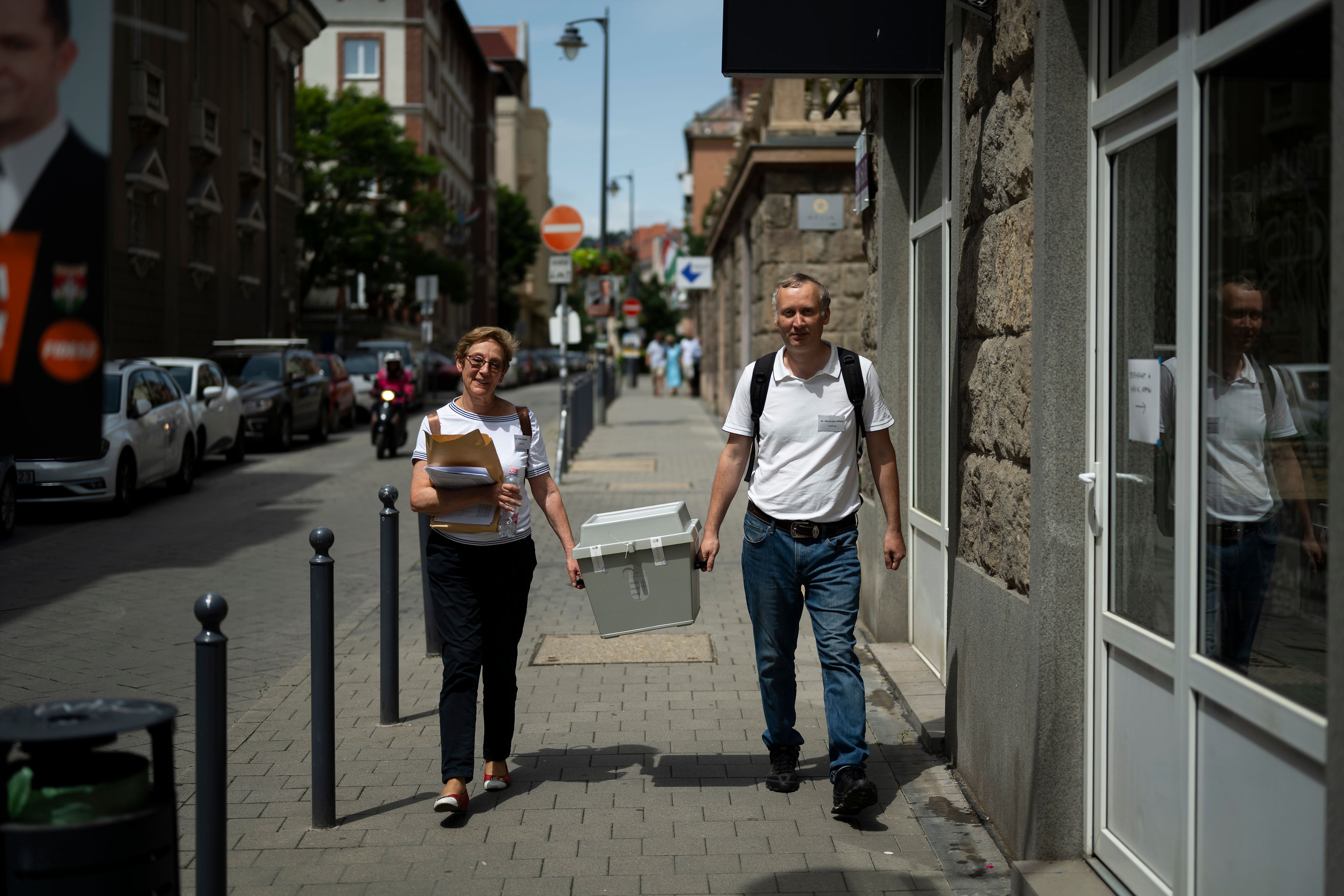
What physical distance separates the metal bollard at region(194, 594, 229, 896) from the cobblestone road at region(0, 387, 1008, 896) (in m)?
0.79

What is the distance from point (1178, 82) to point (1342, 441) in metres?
1.34

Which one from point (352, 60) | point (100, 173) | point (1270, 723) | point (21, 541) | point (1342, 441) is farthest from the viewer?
point (352, 60)

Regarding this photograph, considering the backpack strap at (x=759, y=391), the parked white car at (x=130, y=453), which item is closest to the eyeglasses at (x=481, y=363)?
the backpack strap at (x=759, y=391)

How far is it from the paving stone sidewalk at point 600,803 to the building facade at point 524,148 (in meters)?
86.2

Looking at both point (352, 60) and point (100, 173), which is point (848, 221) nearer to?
point (100, 173)

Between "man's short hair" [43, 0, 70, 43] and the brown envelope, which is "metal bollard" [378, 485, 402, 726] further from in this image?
"man's short hair" [43, 0, 70, 43]

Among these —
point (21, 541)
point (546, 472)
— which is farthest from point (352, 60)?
point (546, 472)

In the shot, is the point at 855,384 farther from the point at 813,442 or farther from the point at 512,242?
the point at 512,242

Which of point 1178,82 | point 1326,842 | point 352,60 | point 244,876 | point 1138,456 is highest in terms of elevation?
point 352,60

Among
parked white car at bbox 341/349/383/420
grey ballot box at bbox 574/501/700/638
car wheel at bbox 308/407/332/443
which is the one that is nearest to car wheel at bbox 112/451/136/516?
car wheel at bbox 308/407/332/443

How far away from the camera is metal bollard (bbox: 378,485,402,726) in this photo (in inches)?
241

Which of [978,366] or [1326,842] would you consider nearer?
[1326,842]

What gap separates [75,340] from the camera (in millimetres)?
→ 2268

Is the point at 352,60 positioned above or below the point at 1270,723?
above
